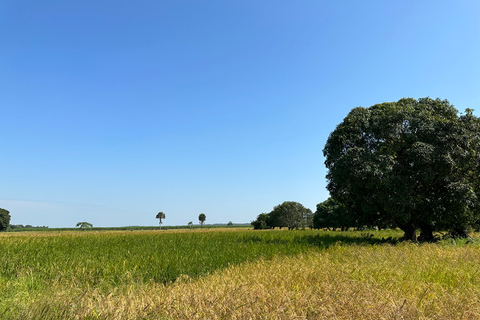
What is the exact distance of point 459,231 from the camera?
79.4ft

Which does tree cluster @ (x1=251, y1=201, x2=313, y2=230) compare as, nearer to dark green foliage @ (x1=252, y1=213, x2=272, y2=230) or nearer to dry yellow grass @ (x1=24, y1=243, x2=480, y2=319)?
dark green foliage @ (x1=252, y1=213, x2=272, y2=230)

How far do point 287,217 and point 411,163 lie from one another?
75175mm

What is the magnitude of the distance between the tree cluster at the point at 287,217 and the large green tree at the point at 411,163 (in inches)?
2787

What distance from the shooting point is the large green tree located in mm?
19359

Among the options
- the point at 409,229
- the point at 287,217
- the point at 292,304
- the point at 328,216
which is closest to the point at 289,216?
the point at 287,217

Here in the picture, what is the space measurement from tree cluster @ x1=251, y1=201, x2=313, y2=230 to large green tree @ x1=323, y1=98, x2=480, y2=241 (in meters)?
70.8

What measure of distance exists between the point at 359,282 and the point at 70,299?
650 centimetres

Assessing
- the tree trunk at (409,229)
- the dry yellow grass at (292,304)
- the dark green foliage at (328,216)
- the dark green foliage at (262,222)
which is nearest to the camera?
the dry yellow grass at (292,304)

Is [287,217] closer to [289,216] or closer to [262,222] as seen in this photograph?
[289,216]

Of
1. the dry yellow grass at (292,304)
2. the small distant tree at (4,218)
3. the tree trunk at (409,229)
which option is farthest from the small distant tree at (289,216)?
the small distant tree at (4,218)

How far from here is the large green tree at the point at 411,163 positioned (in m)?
19.4

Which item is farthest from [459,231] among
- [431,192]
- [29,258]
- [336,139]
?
[29,258]

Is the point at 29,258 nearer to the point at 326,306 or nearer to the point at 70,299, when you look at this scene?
the point at 70,299

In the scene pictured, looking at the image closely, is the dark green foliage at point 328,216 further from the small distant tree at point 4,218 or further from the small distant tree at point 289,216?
the small distant tree at point 4,218
